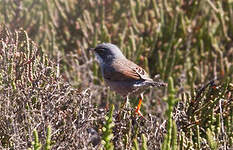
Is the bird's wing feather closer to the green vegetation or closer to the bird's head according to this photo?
the bird's head

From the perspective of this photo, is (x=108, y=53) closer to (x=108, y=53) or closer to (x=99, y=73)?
(x=108, y=53)

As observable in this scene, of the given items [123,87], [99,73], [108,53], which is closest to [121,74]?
[123,87]

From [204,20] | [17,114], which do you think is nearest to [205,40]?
[204,20]

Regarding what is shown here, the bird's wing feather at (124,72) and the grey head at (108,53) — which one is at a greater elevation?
the grey head at (108,53)

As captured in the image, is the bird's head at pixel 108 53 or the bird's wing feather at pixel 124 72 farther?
the bird's head at pixel 108 53

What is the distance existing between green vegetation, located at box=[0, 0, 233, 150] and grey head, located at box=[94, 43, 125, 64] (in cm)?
37

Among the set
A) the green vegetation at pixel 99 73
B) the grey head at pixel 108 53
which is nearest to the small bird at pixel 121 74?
the grey head at pixel 108 53

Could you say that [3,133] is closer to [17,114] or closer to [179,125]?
[17,114]

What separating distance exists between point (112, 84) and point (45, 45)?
2397 mm

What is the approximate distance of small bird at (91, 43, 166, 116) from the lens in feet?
14.8

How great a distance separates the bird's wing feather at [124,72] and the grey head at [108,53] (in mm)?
113

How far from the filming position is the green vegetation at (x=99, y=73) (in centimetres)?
325

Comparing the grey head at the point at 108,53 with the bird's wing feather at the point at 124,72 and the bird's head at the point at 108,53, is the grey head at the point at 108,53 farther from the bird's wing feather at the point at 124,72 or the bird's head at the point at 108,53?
the bird's wing feather at the point at 124,72

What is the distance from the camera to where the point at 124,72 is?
4707 mm
